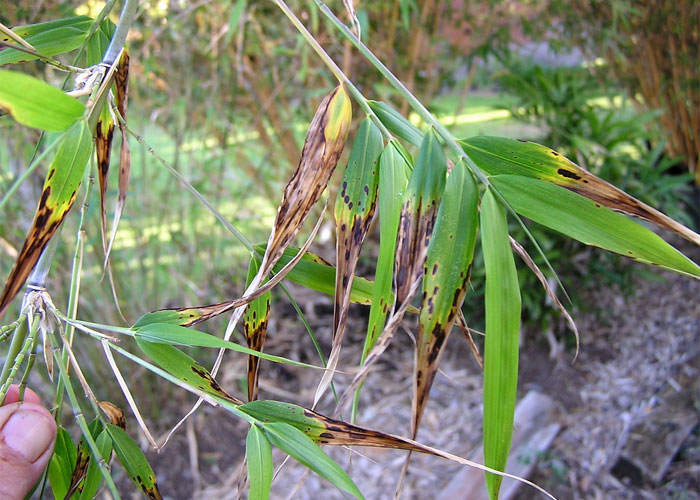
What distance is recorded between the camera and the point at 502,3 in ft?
7.11

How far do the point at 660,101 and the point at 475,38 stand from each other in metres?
1.04

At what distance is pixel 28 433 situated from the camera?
51 centimetres

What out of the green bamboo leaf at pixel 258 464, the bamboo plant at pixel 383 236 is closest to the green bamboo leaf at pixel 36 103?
the bamboo plant at pixel 383 236

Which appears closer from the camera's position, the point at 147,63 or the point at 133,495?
the point at 133,495

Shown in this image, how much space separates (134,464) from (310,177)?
310 millimetres

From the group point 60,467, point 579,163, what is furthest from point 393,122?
point 579,163

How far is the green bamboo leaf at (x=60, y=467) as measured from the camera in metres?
0.58

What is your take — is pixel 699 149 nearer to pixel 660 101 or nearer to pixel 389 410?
pixel 660 101

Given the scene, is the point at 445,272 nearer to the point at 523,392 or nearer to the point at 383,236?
the point at 383,236

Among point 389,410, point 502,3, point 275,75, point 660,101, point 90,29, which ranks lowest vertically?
point 389,410

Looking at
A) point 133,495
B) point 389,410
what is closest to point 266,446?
point 133,495

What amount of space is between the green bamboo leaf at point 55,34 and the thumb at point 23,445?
1.05 feet

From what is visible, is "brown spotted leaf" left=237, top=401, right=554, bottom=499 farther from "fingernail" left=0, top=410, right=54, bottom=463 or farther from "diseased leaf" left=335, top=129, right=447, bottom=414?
"fingernail" left=0, top=410, right=54, bottom=463

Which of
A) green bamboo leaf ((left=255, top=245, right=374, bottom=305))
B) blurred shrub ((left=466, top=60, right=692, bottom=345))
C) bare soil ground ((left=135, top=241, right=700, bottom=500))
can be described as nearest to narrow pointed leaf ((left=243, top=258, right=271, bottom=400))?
green bamboo leaf ((left=255, top=245, right=374, bottom=305))
